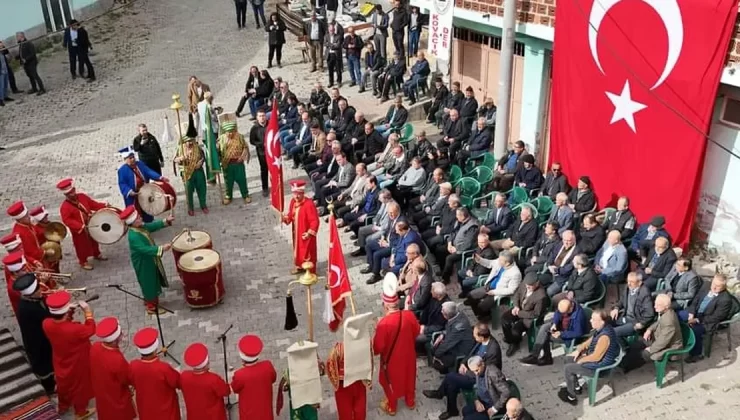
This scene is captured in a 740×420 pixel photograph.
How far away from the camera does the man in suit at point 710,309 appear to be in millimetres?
8828

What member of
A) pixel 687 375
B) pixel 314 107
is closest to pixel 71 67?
pixel 314 107

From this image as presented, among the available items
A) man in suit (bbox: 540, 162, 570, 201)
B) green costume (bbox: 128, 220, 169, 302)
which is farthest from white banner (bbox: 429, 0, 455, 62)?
green costume (bbox: 128, 220, 169, 302)

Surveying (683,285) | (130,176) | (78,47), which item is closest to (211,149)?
(130,176)

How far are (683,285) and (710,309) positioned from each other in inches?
18.4

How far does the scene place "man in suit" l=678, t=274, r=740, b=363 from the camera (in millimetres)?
8828

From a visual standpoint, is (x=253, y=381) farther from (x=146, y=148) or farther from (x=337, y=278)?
(x=146, y=148)

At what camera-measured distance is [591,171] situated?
479 inches

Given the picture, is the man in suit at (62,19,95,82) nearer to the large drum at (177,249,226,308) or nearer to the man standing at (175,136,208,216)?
the man standing at (175,136,208,216)

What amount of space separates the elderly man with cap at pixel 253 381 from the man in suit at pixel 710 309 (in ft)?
17.9

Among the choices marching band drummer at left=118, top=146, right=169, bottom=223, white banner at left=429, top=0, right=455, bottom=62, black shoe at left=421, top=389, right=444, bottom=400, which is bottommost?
black shoe at left=421, top=389, right=444, bottom=400

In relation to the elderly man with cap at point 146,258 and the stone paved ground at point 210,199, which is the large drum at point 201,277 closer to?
the stone paved ground at point 210,199

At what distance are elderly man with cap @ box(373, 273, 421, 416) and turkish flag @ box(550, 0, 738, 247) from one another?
5227 millimetres

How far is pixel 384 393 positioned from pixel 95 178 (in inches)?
383

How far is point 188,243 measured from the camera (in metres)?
11.1
